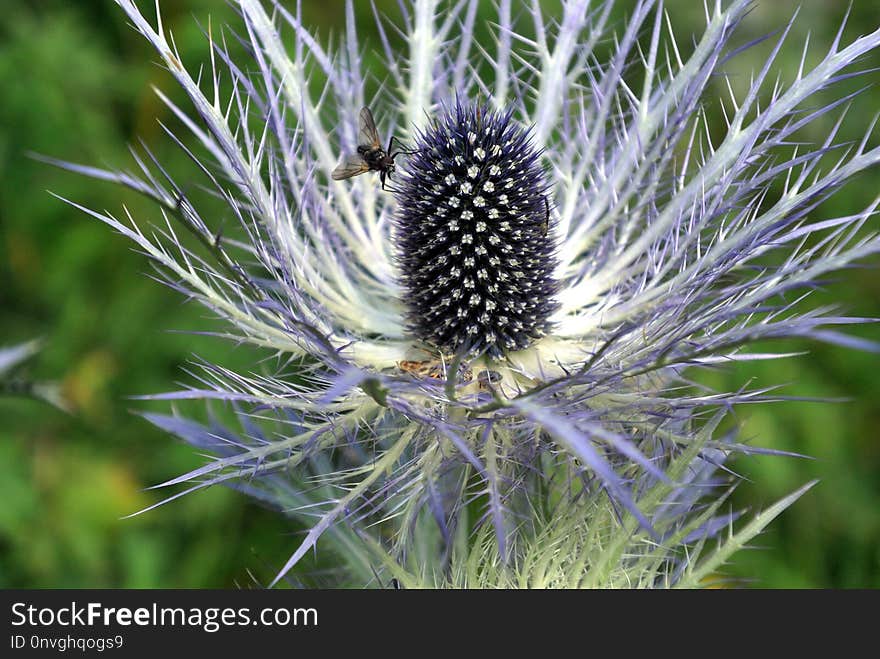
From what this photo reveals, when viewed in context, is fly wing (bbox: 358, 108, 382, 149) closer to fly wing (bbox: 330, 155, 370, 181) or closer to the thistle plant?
fly wing (bbox: 330, 155, 370, 181)

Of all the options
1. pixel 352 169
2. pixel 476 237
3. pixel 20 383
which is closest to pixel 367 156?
pixel 352 169

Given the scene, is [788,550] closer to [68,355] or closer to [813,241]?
[813,241]

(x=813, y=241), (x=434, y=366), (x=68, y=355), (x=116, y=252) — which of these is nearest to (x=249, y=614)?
(x=434, y=366)

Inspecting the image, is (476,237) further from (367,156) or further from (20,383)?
(20,383)

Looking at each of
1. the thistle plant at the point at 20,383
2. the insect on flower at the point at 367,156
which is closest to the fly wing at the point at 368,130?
the insect on flower at the point at 367,156

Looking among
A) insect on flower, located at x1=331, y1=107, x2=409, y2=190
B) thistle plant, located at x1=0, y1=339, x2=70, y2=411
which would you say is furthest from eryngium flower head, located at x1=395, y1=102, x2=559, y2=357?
thistle plant, located at x1=0, y1=339, x2=70, y2=411

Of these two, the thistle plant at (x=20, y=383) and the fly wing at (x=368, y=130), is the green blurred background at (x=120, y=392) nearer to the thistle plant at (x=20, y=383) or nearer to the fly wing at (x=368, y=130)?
the fly wing at (x=368, y=130)
